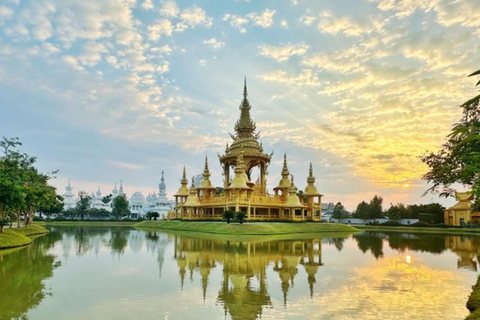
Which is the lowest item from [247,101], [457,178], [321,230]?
[321,230]

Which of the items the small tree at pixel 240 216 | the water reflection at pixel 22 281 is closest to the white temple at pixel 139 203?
the small tree at pixel 240 216

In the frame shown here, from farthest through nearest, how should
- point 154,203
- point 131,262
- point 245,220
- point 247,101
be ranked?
point 154,203, point 247,101, point 245,220, point 131,262

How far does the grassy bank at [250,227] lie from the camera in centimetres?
3916

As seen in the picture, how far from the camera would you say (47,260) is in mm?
18328

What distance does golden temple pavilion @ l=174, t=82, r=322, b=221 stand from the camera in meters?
48.8

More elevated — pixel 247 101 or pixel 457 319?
pixel 247 101

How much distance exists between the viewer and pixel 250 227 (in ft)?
130

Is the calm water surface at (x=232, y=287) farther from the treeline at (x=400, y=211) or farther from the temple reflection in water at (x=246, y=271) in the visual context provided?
the treeline at (x=400, y=211)

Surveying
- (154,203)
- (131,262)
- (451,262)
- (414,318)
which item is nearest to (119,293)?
(131,262)

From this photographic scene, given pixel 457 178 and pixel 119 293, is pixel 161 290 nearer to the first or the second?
pixel 119 293

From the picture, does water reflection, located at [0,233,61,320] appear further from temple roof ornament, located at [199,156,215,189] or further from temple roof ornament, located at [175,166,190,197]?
temple roof ornament, located at [175,166,190,197]

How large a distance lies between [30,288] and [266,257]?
11.3m

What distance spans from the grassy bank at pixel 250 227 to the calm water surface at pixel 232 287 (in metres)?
19.8

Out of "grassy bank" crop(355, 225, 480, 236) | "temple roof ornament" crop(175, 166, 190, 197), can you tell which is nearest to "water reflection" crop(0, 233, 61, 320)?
"temple roof ornament" crop(175, 166, 190, 197)
